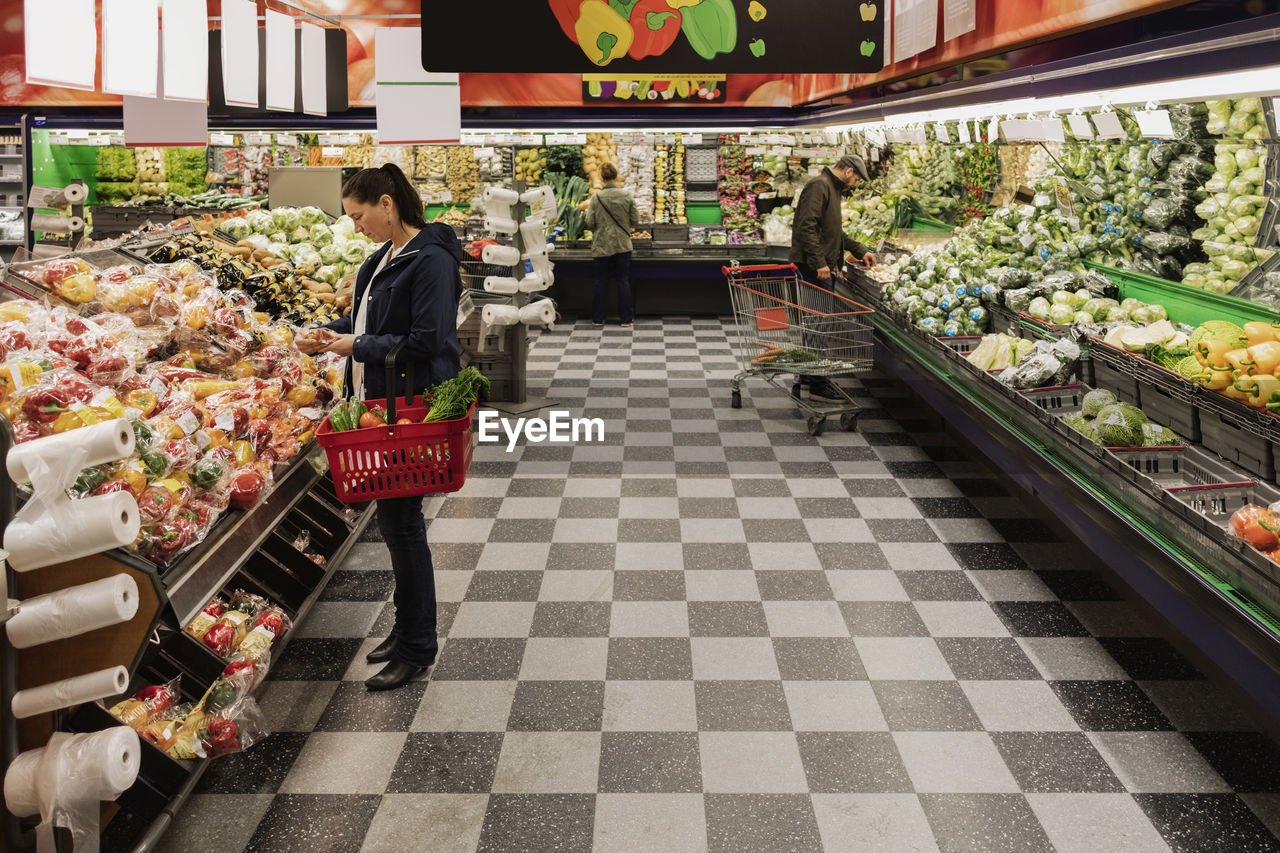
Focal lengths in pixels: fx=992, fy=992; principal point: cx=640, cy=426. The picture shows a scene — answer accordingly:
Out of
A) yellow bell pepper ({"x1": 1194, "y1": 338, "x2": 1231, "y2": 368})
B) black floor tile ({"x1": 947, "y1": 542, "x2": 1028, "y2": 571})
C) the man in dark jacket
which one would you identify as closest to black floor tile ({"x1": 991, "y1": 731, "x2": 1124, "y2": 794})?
black floor tile ({"x1": 947, "y1": 542, "x2": 1028, "y2": 571})

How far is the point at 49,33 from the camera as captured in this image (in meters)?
2.97

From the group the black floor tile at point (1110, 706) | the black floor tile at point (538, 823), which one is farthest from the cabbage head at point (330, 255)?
the black floor tile at point (1110, 706)

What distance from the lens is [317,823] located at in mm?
2797

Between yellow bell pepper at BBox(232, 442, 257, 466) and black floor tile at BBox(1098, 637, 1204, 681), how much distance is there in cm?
318

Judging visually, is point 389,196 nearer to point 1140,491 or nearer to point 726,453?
point 1140,491

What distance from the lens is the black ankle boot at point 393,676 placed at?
3.53 meters

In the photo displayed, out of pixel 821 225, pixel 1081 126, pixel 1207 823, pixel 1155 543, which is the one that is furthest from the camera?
pixel 821 225

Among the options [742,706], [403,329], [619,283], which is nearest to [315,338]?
[403,329]

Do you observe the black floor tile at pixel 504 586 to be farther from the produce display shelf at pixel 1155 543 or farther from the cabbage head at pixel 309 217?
the cabbage head at pixel 309 217

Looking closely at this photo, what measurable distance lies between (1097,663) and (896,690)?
810 millimetres

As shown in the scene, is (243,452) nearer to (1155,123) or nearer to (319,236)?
(319,236)

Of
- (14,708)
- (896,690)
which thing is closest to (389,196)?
(14,708)

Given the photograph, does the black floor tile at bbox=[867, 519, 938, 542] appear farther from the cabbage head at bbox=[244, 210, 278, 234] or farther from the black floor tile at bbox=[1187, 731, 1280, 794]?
the cabbage head at bbox=[244, 210, 278, 234]

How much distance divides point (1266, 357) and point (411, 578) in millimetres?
3113
